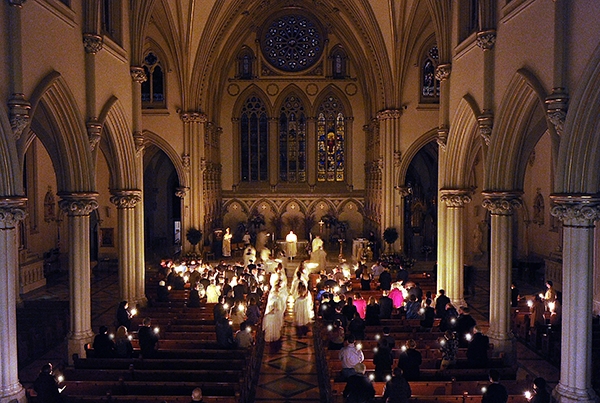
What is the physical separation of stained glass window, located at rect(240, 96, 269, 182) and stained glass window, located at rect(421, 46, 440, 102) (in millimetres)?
→ 13146

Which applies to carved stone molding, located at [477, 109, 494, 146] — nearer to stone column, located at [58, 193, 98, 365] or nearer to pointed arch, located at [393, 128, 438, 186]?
stone column, located at [58, 193, 98, 365]

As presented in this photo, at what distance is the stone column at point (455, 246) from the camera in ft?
63.0

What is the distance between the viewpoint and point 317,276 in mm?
23797

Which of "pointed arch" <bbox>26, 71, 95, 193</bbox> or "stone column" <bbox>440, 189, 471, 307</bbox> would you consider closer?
"pointed arch" <bbox>26, 71, 95, 193</bbox>

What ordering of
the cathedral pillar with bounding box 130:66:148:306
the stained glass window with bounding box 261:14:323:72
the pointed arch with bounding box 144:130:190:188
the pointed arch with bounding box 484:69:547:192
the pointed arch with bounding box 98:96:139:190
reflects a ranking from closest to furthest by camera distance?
the pointed arch with bounding box 484:69:547:192
the pointed arch with bounding box 98:96:139:190
the cathedral pillar with bounding box 130:66:148:306
the pointed arch with bounding box 144:130:190:188
the stained glass window with bounding box 261:14:323:72

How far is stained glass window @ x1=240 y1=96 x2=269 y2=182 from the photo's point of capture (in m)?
40.1

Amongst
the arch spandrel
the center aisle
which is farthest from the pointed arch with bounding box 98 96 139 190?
the arch spandrel

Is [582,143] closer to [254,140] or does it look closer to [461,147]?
[461,147]

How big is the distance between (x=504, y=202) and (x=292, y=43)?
27.6m

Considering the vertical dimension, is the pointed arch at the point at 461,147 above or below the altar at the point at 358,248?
above

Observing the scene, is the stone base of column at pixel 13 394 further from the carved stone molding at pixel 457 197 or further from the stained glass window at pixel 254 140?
the stained glass window at pixel 254 140

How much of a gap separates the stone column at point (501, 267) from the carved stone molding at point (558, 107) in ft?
12.7

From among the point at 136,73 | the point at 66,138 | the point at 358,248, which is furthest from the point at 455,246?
the point at 66,138

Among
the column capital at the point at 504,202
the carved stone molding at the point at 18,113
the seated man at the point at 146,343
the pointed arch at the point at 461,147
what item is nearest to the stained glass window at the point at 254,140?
the pointed arch at the point at 461,147
